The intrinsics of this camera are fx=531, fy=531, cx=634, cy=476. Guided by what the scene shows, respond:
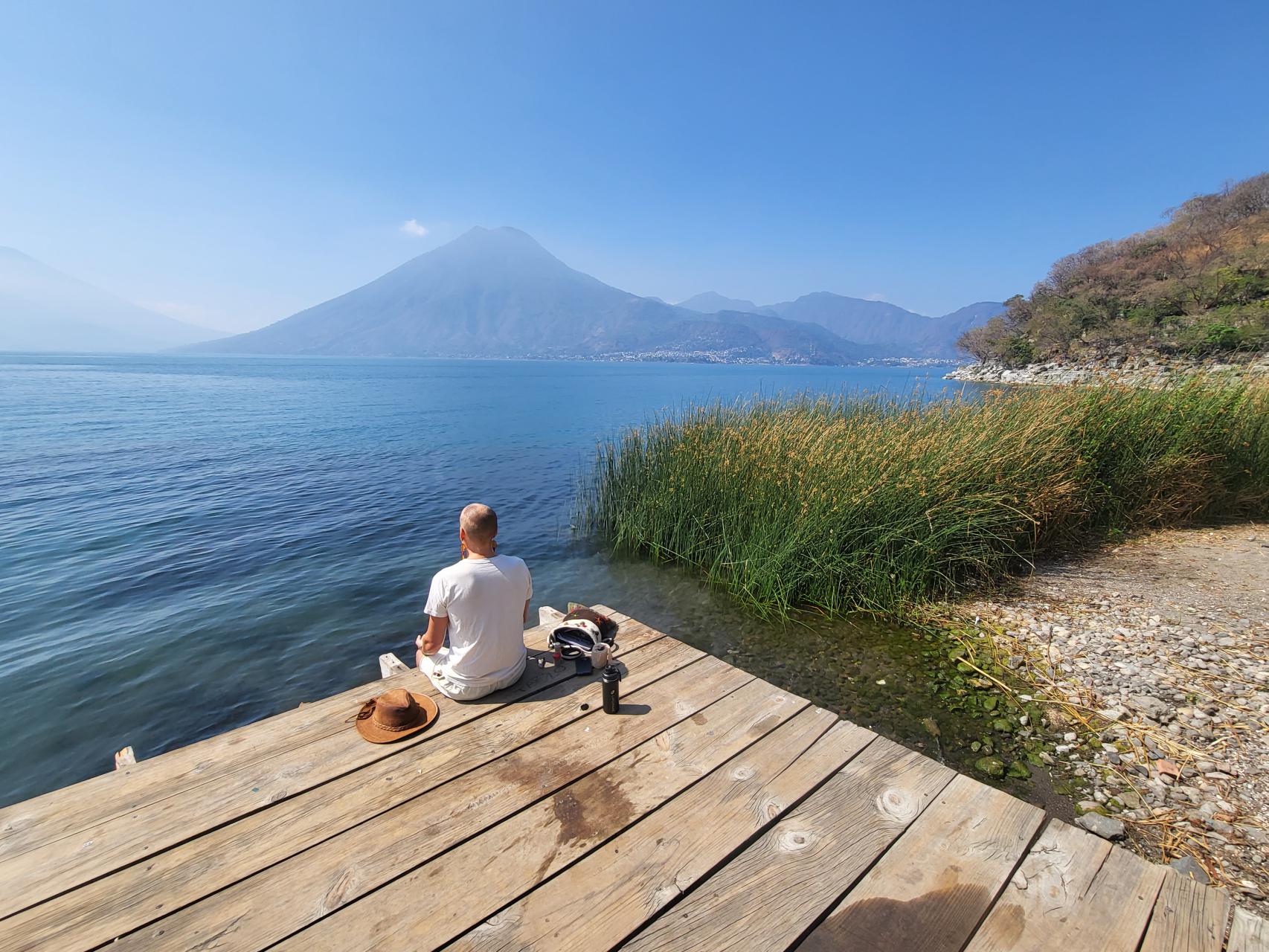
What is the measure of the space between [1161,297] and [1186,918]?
59.8 metres

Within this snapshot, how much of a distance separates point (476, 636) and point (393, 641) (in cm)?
408

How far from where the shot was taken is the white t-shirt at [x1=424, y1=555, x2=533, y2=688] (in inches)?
122

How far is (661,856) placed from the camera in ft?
7.16

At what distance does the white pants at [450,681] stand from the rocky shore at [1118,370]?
10056 mm

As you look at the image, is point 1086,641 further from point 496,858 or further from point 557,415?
point 557,415

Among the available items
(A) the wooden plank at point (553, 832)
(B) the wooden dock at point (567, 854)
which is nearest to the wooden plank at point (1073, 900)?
(B) the wooden dock at point (567, 854)

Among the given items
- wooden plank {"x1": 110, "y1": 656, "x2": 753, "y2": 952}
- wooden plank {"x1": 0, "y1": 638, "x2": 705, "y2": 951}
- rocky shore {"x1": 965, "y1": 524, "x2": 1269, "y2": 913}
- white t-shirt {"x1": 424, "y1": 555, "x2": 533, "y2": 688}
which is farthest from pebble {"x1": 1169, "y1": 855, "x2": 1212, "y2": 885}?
white t-shirt {"x1": 424, "y1": 555, "x2": 533, "y2": 688}

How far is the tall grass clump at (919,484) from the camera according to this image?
621cm

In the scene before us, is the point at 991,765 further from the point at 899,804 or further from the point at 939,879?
the point at 939,879

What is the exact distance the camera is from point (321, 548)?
32.0ft

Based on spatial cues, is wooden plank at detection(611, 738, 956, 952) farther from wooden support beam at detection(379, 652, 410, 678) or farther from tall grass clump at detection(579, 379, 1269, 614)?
tall grass clump at detection(579, 379, 1269, 614)

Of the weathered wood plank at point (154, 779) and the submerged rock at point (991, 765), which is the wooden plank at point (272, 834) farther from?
the submerged rock at point (991, 765)

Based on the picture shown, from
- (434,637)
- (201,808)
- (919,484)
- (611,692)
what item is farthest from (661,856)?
(919,484)

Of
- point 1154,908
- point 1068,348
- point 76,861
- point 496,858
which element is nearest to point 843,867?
point 1154,908
